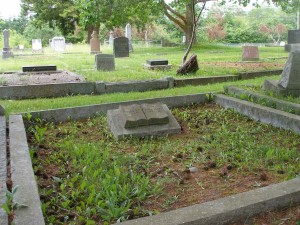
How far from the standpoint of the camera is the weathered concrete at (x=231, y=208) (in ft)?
7.36

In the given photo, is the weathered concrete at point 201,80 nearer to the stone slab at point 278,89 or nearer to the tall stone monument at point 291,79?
the stone slab at point 278,89

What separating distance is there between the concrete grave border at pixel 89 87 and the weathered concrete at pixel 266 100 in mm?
2529

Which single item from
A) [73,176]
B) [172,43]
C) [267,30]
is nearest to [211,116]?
[73,176]

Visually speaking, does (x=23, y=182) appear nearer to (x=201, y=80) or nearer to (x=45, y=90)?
(x=45, y=90)

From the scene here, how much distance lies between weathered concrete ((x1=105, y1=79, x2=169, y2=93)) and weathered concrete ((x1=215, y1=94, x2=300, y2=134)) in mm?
2904

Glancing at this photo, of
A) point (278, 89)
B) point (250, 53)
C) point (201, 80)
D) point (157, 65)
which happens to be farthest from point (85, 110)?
point (250, 53)

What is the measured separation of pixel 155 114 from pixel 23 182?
7.53 feet

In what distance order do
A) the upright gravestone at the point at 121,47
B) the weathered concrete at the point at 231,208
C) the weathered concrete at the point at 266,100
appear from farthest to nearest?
the upright gravestone at the point at 121,47
the weathered concrete at the point at 266,100
the weathered concrete at the point at 231,208

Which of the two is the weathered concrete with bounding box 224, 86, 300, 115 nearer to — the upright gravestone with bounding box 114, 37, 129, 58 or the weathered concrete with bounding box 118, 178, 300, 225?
the weathered concrete with bounding box 118, 178, 300, 225

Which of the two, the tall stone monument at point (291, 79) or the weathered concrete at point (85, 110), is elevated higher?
the tall stone monument at point (291, 79)

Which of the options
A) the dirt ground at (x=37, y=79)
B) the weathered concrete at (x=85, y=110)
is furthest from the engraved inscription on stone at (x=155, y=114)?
the dirt ground at (x=37, y=79)

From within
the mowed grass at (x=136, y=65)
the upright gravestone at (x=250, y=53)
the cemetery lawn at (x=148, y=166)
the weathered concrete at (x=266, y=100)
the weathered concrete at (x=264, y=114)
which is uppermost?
the upright gravestone at (x=250, y=53)

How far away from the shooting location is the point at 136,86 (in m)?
8.62

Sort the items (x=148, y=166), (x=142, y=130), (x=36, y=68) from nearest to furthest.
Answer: (x=148, y=166) < (x=142, y=130) < (x=36, y=68)
